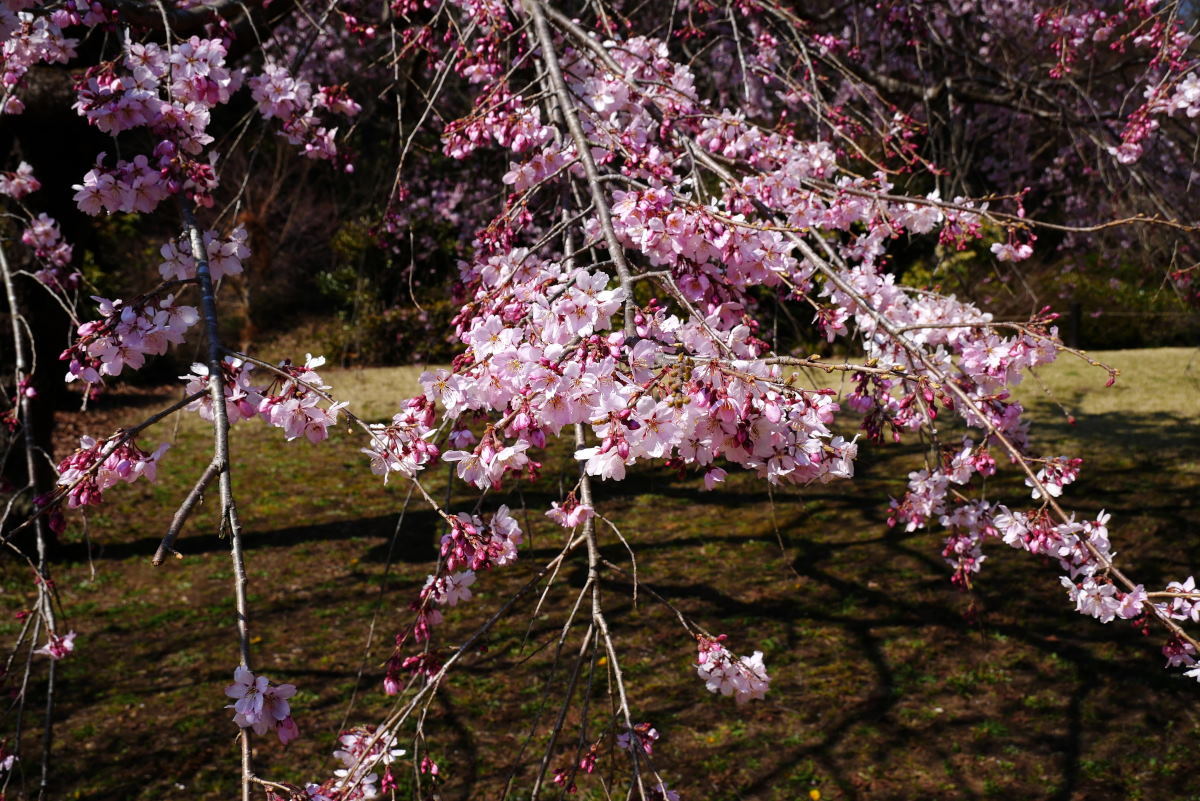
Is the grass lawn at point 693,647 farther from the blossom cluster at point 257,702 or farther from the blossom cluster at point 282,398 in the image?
the blossom cluster at point 257,702

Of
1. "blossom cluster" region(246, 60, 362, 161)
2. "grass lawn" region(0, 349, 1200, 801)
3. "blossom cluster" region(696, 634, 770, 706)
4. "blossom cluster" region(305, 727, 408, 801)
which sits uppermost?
"blossom cluster" region(246, 60, 362, 161)

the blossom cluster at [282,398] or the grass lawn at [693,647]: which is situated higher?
the blossom cluster at [282,398]

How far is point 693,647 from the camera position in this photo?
4.30m

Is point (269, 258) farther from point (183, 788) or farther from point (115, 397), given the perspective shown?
point (183, 788)

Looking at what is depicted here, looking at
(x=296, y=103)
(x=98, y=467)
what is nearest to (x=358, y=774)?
(x=98, y=467)

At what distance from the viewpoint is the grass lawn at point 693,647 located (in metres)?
3.35

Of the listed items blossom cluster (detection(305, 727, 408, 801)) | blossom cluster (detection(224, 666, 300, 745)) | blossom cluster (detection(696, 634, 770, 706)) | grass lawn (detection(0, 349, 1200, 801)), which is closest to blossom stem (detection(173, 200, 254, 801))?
blossom cluster (detection(224, 666, 300, 745))

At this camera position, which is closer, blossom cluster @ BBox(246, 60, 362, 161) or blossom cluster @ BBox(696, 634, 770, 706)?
blossom cluster @ BBox(696, 634, 770, 706)

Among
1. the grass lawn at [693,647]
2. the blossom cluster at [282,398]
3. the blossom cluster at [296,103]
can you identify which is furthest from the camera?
the grass lawn at [693,647]

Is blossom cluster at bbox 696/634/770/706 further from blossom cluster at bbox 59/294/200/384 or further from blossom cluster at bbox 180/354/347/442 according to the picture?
blossom cluster at bbox 59/294/200/384

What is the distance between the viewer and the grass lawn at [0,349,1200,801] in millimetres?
3348

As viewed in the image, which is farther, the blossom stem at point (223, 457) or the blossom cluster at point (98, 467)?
the blossom cluster at point (98, 467)

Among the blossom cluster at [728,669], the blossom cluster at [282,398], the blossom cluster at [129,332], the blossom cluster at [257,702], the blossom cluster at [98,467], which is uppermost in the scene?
the blossom cluster at [129,332]

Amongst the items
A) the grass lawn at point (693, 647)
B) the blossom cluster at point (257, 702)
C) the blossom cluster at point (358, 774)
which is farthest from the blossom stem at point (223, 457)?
the grass lawn at point (693, 647)
